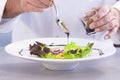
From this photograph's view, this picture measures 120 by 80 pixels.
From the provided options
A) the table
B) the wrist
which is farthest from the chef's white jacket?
the table

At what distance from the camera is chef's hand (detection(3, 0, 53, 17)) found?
3.11 feet

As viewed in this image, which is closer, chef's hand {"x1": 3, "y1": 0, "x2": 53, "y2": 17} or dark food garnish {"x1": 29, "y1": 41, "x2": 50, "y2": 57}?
dark food garnish {"x1": 29, "y1": 41, "x2": 50, "y2": 57}

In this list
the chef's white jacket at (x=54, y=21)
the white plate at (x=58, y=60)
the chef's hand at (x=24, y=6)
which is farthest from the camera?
→ the chef's white jacket at (x=54, y=21)

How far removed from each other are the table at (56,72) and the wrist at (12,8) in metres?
0.24

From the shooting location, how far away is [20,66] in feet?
2.70

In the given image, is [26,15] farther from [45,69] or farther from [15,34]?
[45,69]

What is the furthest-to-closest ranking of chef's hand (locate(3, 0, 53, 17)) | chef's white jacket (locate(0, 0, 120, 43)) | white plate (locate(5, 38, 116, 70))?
chef's white jacket (locate(0, 0, 120, 43)), chef's hand (locate(3, 0, 53, 17)), white plate (locate(5, 38, 116, 70))

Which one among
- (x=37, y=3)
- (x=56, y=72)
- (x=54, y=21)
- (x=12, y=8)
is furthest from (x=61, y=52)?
(x=54, y=21)

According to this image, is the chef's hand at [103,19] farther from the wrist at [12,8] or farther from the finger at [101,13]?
the wrist at [12,8]

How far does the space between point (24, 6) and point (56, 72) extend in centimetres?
32

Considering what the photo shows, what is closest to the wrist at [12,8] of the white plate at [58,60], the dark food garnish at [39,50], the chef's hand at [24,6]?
the chef's hand at [24,6]

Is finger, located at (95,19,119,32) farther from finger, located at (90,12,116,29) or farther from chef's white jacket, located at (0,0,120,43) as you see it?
chef's white jacket, located at (0,0,120,43)

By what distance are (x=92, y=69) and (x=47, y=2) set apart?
273 millimetres

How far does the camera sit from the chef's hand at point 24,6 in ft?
3.11
